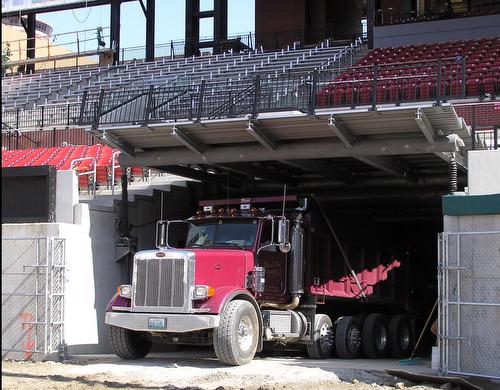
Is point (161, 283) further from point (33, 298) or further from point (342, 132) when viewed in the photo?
point (342, 132)

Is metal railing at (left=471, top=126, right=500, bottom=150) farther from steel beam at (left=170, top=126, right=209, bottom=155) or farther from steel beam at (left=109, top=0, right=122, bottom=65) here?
steel beam at (left=109, top=0, right=122, bottom=65)

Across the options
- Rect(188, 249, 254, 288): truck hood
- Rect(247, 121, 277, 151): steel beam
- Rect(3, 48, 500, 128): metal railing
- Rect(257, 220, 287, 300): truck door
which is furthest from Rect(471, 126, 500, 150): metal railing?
Rect(188, 249, 254, 288): truck hood

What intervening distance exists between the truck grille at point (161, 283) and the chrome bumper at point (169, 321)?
0.19 metres

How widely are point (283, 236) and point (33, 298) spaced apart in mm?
4897

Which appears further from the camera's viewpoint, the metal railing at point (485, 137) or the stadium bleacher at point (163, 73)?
the stadium bleacher at point (163, 73)


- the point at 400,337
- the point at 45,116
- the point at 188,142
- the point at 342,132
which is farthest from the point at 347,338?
the point at 45,116

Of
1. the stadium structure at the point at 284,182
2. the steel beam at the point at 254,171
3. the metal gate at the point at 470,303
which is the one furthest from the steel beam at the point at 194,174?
the metal gate at the point at 470,303

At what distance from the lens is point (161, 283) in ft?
43.1

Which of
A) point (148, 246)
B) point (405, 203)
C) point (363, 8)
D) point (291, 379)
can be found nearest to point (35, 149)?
point (148, 246)

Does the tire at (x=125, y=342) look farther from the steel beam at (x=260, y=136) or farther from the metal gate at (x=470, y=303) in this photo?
the metal gate at (x=470, y=303)

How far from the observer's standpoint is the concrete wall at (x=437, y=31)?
97.6 ft

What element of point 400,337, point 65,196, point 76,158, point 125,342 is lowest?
point 400,337

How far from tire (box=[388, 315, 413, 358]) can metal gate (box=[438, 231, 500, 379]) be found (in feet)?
19.4

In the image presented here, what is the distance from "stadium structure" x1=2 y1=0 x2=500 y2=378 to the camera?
12367 millimetres
